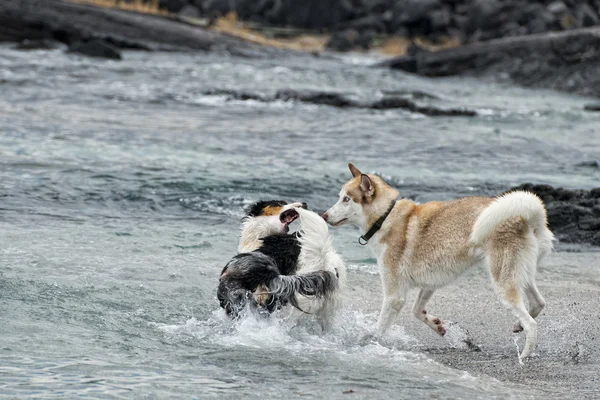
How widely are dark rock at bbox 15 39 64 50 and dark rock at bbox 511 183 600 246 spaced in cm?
2111

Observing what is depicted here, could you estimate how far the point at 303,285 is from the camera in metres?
6.57

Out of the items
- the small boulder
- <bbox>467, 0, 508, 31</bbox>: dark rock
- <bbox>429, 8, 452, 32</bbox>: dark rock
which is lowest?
the small boulder

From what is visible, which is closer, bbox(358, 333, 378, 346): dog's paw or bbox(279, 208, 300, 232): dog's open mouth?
bbox(358, 333, 378, 346): dog's paw

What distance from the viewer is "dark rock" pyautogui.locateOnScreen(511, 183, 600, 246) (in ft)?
34.8

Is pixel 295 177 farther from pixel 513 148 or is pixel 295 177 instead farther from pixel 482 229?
pixel 482 229

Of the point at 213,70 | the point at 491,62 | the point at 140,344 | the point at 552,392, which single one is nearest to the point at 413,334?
the point at 552,392

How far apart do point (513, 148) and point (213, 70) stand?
41.8 feet

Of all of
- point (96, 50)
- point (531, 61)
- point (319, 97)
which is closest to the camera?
point (319, 97)

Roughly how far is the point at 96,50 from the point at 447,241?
23381 millimetres

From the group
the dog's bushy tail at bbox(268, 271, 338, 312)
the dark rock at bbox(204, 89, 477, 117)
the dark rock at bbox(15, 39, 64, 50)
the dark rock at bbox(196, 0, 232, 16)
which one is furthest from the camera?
the dark rock at bbox(196, 0, 232, 16)

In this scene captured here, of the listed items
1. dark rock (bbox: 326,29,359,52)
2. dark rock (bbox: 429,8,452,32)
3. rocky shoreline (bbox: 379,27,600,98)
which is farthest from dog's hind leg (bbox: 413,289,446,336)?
dark rock (bbox: 429,8,452,32)

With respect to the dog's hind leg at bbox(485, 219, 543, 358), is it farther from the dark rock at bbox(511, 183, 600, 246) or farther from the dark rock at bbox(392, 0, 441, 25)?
the dark rock at bbox(392, 0, 441, 25)

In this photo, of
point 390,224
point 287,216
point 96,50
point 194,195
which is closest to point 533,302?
point 390,224

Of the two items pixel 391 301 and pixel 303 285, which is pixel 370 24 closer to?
pixel 391 301
